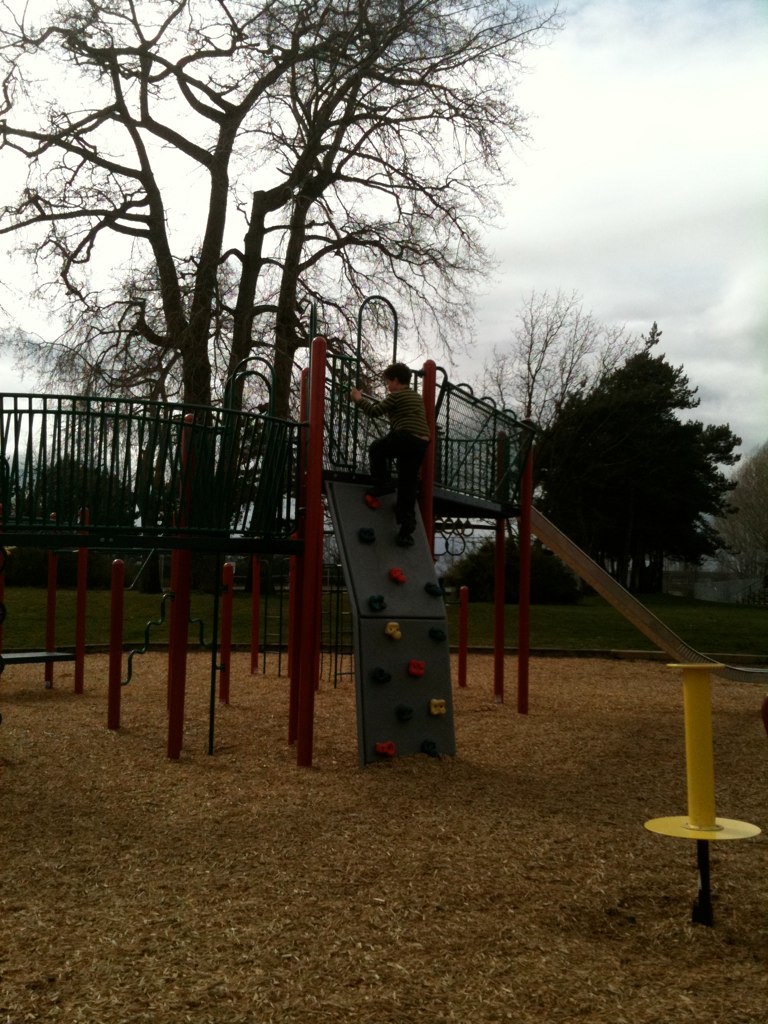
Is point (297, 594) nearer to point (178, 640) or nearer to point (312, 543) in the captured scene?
point (312, 543)

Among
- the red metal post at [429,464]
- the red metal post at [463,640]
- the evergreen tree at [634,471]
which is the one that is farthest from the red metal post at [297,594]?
the evergreen tree at [634,471]

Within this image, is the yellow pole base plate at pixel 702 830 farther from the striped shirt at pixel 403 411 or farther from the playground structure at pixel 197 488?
the striped shirt at pixel 403 411

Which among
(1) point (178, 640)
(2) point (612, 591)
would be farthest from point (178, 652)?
(2) point (612, 591)

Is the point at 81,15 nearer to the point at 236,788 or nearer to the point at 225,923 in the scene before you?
the point at 236,788

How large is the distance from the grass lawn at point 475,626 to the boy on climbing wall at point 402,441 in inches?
293

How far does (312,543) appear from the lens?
22.8ft

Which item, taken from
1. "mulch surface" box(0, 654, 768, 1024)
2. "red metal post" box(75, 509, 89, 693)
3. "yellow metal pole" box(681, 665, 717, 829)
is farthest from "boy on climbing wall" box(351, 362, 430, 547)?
"yellow metal pole" box(681, 665, 717, 829)

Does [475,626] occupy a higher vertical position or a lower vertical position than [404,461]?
lower

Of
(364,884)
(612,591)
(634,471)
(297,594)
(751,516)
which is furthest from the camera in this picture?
(751,516)

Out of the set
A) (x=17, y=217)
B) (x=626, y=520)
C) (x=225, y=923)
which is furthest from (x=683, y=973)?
(x=626, y=520)

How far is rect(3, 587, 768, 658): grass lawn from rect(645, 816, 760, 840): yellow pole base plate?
1129 centimetres

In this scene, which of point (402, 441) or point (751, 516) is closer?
point (402, 441)

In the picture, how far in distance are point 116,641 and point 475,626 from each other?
12.7 meters

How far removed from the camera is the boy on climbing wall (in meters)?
7.39
